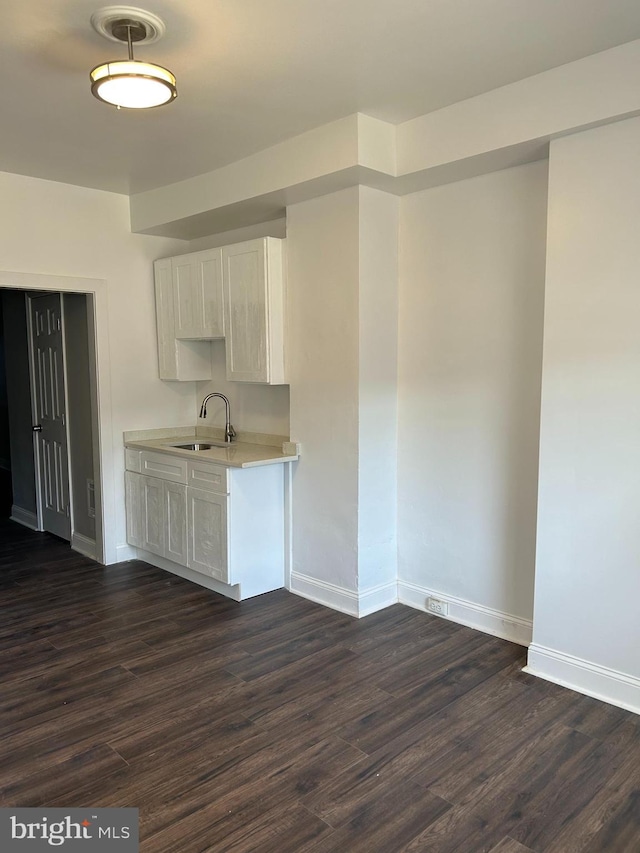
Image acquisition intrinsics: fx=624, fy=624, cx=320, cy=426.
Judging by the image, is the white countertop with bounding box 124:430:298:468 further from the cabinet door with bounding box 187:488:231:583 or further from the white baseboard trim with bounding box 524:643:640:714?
the white baseboard trim with bounding box 524:643:640:714

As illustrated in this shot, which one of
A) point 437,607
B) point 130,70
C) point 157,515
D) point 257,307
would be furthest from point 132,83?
point 437,607

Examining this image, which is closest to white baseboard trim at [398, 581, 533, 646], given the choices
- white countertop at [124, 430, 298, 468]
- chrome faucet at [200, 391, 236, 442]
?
white countertop at [124, 430, 298, 468]

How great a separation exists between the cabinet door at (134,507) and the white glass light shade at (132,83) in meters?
2.85

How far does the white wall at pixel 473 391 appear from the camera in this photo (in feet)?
10.5

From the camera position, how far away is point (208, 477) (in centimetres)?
397

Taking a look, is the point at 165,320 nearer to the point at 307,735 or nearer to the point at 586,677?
the point at 307,735

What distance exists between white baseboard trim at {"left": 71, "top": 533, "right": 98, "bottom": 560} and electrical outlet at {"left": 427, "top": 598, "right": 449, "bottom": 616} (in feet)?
8.55

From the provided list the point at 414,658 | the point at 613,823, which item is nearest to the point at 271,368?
the point at 414,658

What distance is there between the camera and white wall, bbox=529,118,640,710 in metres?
2.63

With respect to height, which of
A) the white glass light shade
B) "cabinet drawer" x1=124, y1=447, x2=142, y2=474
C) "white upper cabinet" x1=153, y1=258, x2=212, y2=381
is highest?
the white glass light shade

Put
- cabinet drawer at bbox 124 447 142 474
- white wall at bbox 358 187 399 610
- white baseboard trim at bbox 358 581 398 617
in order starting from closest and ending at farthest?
white wall at bbox 358 187 399 610 → white baseboard trim at bbox 358 581 398 617 → cabinet drawer at bbox 124 447 142 474

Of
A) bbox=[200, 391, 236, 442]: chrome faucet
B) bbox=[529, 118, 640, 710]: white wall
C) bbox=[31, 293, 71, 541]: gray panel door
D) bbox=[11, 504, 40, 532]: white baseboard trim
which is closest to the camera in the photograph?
bbox=[529, 118, 640, 710]: white wall

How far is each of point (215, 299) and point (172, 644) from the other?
2.24 meters

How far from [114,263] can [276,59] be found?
248cm
